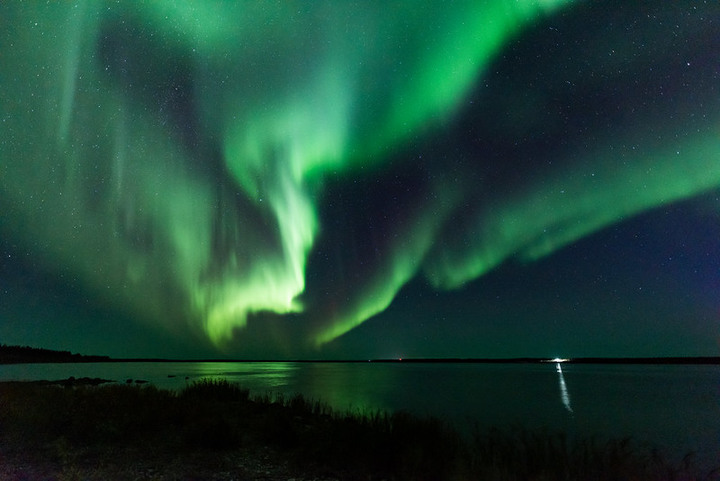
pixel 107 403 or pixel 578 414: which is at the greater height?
pixel 107 403

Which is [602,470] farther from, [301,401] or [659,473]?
[301,401]

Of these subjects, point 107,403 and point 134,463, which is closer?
point 134,463

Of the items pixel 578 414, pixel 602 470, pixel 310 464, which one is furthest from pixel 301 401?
pixel 578 414

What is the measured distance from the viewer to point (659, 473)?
12.7m

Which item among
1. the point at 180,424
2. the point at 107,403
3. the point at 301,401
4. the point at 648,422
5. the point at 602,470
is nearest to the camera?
the point at 602,470

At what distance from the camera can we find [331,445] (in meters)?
13.7

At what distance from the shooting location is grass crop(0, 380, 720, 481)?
12125 millimetres

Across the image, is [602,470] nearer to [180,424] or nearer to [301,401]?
[180,424]

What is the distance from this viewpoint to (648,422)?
33000 mm

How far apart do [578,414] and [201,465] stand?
3359 cm

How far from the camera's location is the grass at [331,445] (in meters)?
12.1

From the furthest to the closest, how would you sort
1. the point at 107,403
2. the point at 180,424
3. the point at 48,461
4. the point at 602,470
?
the point at 107,403
the point at 180,424
the point at 602,470
the point at 48,461

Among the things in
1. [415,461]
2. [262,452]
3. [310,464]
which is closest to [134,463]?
[262,452]

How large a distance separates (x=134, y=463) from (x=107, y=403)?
9303 millimetres
